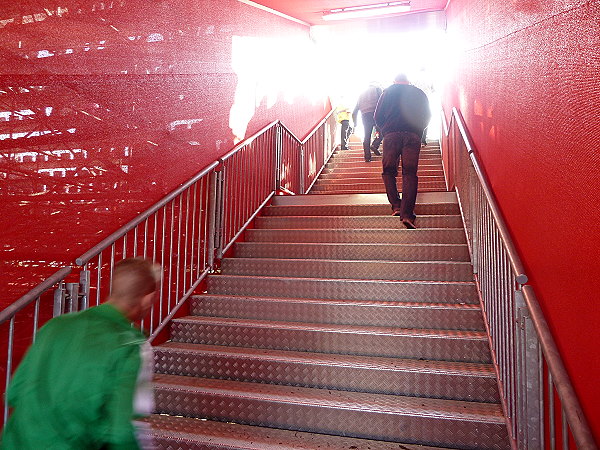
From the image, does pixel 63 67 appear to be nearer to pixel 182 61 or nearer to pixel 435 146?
pixel 182 61

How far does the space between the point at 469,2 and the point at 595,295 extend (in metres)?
3.59

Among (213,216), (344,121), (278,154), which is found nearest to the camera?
(213,216)

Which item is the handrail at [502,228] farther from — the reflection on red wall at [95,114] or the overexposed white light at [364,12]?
the overexposed white light at [364,12]

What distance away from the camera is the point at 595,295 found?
1269 mm

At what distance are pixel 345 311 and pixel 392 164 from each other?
5.82ft

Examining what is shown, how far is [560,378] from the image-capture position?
1.41m

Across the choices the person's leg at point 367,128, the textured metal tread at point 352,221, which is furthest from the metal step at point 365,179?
the textured metal tread at point 352,221

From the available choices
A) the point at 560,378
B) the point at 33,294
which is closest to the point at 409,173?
the point at 560,378

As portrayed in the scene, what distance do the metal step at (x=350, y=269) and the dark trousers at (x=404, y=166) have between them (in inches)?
28.1

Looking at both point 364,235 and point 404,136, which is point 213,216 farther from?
point 404,136

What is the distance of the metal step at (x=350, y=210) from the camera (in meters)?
4.44

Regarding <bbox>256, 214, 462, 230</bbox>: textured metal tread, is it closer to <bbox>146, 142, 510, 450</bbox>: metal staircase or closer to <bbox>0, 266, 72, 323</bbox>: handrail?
<bbox>146, 142, 510, 450</bbox>: metal staircase

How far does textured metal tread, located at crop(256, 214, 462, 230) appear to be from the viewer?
416 centimetres

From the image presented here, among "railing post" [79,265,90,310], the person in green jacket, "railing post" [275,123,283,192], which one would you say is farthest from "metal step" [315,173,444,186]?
the person in green jacket
